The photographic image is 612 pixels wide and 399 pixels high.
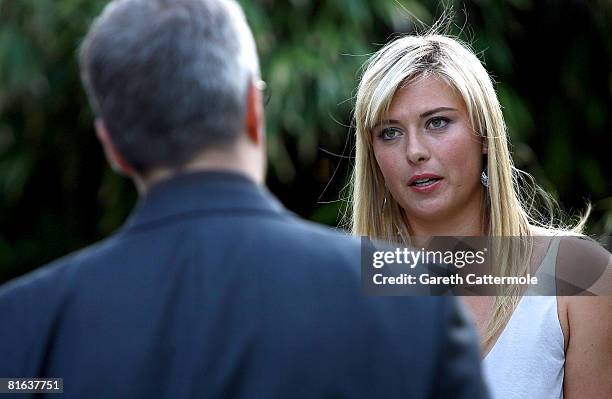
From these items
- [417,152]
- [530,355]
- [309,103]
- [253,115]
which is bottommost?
[530,355]

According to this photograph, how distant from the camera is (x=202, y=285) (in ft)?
4.08

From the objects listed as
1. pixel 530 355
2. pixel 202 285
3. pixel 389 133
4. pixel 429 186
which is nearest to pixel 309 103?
pixel 389 133

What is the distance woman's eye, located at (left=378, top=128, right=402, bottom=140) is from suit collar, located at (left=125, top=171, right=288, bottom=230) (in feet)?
4.16

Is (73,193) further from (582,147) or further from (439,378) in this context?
(439,378)

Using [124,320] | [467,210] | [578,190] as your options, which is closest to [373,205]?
[467,210]

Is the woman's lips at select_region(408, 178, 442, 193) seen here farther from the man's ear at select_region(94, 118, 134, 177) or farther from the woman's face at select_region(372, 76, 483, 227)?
the man's ear at select_region(94, 118, 134, 177)

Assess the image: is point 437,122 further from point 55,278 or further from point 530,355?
point 55,278

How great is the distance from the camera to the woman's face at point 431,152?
247 cm

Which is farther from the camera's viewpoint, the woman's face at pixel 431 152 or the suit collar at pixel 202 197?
Answer: the woman's face at pixel 431 152

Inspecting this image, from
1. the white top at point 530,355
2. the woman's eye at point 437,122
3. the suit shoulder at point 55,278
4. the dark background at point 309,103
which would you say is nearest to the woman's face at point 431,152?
the woman's eye at point 437,122

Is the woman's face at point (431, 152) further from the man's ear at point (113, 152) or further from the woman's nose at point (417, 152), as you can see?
the man's ear at point (113, 152)

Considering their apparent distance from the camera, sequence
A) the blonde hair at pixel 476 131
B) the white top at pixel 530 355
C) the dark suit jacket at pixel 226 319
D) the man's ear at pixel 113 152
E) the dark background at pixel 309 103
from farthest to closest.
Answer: the dark background at pixel 309 103 < the blonde hair at pixel 476 131 < the white top at pixel 530 355 < the man's ear at pixel 113 152 < the dark suit jacket at pixel 226 319

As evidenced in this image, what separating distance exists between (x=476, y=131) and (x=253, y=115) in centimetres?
127

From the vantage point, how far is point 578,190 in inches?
185
